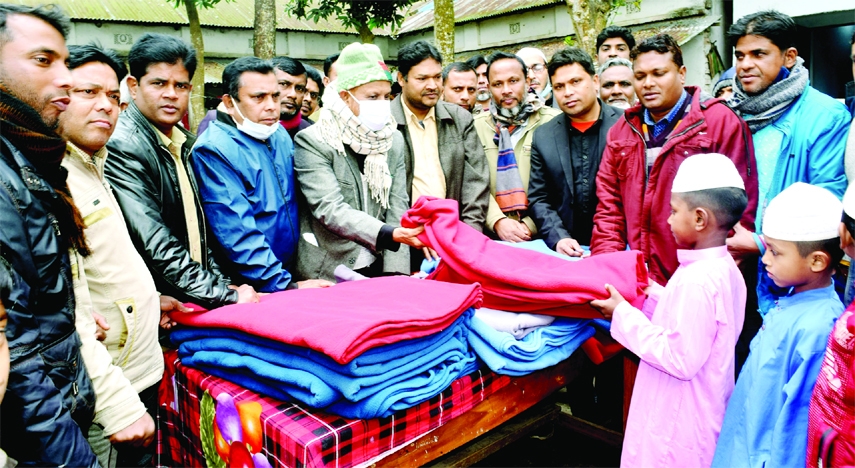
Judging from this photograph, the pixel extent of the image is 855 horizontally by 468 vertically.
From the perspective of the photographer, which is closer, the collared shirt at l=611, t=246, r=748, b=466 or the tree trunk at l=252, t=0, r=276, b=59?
the collared shirt at l=611, t=246, r=748, b=466

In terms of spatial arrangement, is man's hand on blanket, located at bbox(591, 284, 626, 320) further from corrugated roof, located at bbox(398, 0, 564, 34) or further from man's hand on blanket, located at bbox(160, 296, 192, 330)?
corrugated roof, located at bbox(398, 0, 564, 34)

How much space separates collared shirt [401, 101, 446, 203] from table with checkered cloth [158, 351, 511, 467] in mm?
1547

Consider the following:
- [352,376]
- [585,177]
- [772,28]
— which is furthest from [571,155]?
[352,376]

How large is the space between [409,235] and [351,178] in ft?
1.89

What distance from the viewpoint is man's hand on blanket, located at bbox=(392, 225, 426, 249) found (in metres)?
2.45

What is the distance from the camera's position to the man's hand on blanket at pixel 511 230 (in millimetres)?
3260

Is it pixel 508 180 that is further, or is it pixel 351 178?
pixel 508 180

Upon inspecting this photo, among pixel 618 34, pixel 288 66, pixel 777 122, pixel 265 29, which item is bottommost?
pixel 777 122

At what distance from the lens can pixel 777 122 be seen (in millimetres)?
2783

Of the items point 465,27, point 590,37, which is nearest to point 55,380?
point 590,37

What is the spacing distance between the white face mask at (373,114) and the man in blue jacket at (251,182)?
0.41 meters

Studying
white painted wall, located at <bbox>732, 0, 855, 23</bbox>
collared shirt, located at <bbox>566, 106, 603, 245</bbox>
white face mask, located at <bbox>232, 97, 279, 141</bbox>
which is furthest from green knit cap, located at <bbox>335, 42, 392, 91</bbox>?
white painted wall, located at <bbox>732, 0, 855, 23</bbox>

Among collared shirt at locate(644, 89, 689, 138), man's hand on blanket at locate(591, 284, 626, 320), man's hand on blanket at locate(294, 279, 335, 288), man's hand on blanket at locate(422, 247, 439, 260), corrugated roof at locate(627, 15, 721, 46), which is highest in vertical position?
corrugated roof at locate(627, 15, 721, 46)

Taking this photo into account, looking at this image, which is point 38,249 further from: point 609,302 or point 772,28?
point 772,28
